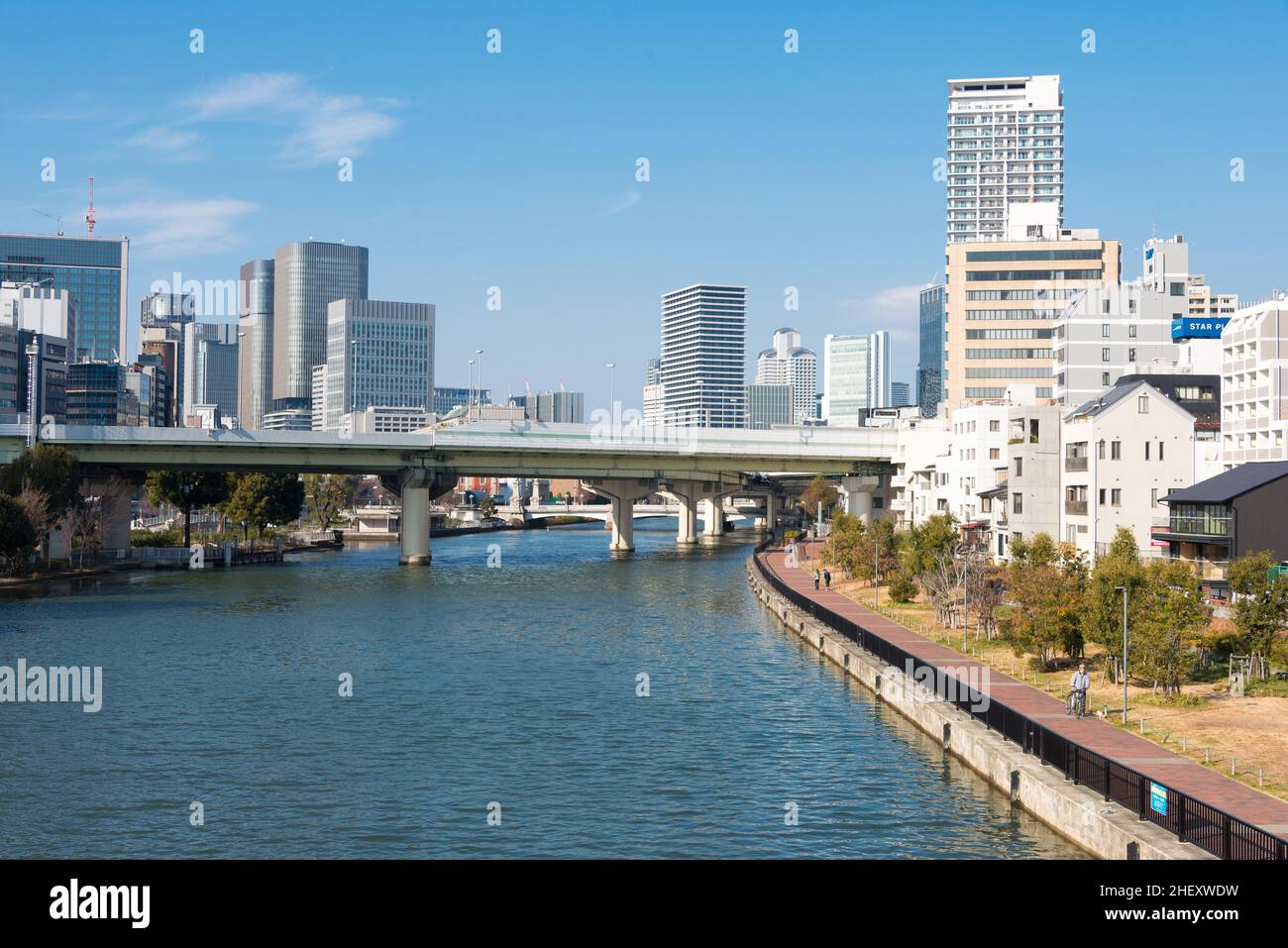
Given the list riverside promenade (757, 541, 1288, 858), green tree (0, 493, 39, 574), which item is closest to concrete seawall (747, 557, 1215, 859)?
riverside promenade (757, 541, 1288, 858)

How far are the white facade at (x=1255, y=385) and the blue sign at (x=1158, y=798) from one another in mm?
38523

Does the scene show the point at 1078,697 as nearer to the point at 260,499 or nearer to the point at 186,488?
the point at 186,488

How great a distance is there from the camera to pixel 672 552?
434 ft

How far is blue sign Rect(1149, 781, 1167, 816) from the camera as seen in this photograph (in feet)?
71.7

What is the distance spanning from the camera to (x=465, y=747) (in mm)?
34281

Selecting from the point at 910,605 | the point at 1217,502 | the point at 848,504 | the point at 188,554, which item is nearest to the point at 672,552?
the point at 848,504

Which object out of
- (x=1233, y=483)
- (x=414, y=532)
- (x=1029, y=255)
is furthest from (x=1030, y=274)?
(x=1233, y=483)

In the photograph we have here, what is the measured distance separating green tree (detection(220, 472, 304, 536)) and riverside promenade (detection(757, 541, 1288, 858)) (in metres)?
74.7

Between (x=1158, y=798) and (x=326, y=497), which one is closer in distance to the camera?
(x=1158, y=798)

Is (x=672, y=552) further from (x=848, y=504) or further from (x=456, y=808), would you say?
(x=456, y=808)

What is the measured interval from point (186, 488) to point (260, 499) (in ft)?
21.8

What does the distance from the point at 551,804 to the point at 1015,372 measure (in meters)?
116

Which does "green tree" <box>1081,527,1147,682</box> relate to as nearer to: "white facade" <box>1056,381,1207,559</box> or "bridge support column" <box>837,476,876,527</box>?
"white facade" <box>1056,381,1207,559</box>

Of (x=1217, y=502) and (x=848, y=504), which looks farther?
(x=848, y=504)
